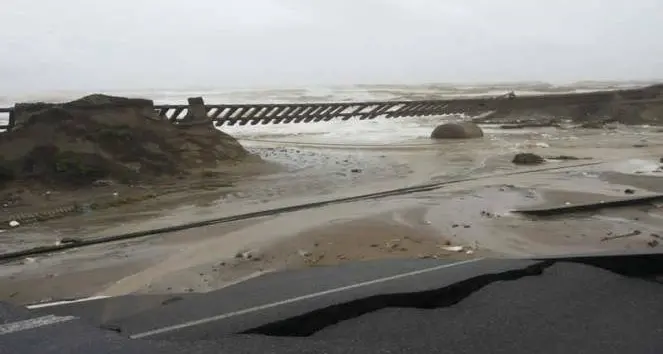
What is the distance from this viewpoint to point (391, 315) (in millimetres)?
4098

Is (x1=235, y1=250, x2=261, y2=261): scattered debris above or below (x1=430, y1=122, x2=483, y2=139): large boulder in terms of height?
below

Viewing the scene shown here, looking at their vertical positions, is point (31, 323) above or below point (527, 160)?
above

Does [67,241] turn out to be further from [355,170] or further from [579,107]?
A: [579,107]

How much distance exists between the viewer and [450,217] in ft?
28.5

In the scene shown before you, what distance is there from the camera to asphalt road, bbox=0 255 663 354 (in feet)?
11.6

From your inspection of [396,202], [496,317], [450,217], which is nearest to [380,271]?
[496,317]

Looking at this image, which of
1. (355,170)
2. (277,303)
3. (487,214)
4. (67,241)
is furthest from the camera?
(355,170)

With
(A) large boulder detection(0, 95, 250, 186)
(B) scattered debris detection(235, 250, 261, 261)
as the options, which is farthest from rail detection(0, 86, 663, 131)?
(B) scattered debris detection(235, 250, 261, 261)

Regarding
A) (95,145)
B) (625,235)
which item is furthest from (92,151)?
(625,235)

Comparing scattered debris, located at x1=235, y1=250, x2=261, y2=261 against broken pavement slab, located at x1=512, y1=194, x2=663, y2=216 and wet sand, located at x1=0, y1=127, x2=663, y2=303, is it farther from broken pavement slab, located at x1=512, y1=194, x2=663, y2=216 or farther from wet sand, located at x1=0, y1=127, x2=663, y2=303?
broken pavement slab, located at x1=512, y1=194, x2=663, y2=216

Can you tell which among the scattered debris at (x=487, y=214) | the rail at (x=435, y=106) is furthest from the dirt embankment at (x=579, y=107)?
the scattered debris at (x=487, y=214)

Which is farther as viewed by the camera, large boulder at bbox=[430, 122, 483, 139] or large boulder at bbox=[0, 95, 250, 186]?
large boulder at bbox=[430, 122, 483, 139]

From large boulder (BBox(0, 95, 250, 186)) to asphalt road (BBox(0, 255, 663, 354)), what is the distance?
7.45 metres

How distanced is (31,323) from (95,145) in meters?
8.82
